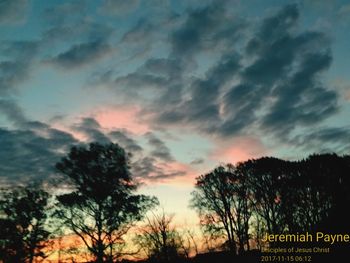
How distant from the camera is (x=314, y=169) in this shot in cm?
4241

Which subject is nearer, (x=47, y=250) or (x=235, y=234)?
(x=47, y=250)

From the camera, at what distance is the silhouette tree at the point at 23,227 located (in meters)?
40.0

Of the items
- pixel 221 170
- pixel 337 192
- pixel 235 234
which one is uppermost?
pixel 221 170

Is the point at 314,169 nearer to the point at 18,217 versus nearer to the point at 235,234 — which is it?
the point at 235,234

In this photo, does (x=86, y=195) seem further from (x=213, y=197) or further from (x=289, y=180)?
(x=289, y=180)

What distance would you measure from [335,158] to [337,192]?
4.15m

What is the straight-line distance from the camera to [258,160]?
47.0m

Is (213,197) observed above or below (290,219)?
above

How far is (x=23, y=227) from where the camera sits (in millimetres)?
41906

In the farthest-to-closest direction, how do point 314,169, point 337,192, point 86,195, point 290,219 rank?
point 290,219 → point 314,169 → point 337,192 → point 86,195

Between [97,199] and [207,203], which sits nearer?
[97,199]

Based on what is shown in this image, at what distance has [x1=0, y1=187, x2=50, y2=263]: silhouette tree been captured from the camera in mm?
40031

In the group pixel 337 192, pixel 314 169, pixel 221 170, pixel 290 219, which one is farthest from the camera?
pixel 221 170

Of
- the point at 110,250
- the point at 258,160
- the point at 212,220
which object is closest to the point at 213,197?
the point at 212,220
